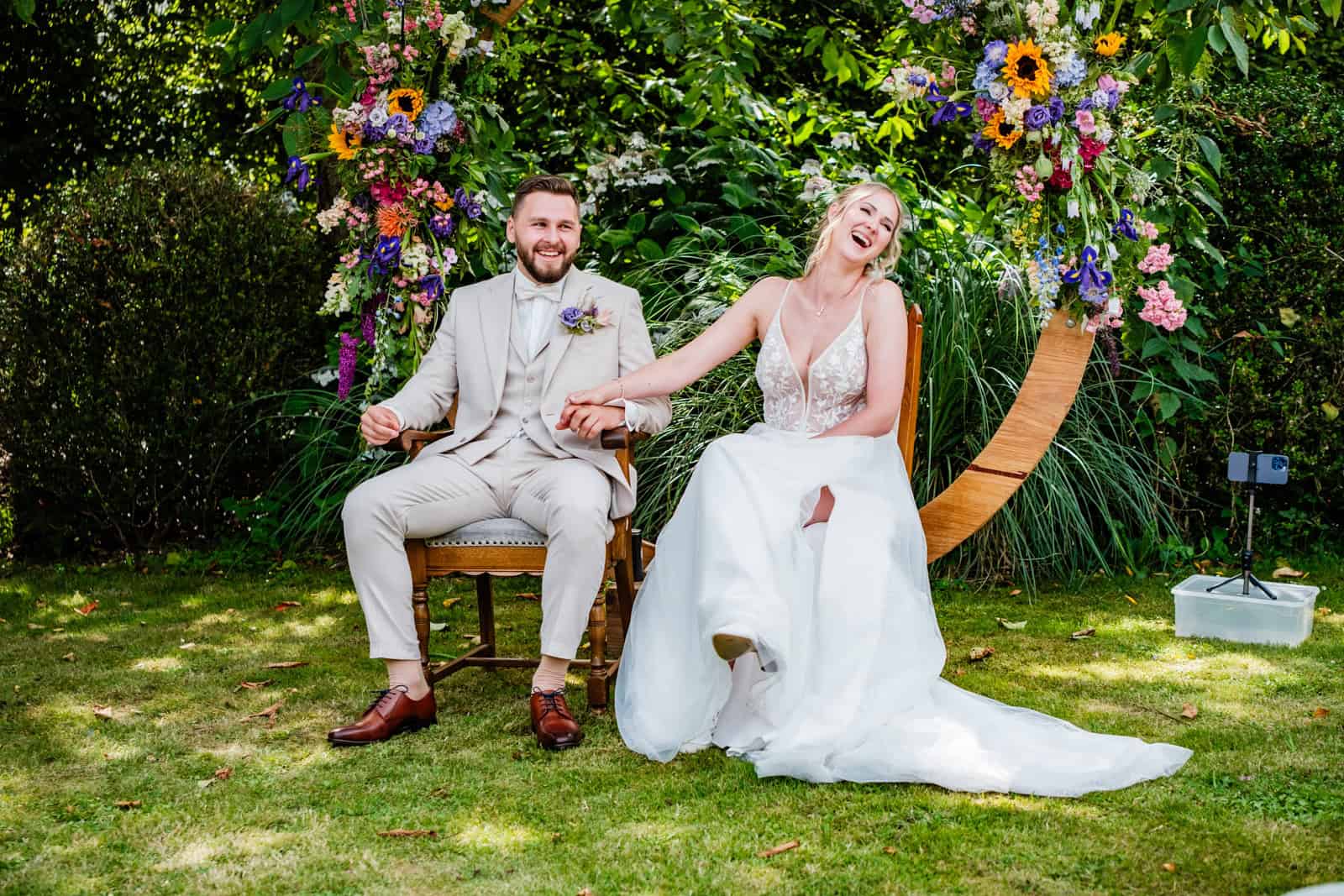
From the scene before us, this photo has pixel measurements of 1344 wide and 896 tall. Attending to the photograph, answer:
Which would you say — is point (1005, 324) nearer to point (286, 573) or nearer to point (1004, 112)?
point (1004, 112)

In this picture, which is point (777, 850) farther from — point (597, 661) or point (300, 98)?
point (300, 98)

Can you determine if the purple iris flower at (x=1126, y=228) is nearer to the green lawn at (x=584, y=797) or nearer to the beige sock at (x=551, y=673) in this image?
the green lawn at (x=584, y=797)

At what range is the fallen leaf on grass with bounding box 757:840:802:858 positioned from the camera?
2344 mm

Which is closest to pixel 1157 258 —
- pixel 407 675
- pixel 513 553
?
pixel 513 553

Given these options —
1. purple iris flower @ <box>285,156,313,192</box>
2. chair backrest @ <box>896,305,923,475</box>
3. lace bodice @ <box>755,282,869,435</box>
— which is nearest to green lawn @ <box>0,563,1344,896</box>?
chair backrest @ <box>896,305,923,475</box>

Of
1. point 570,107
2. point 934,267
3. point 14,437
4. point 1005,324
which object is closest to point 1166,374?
point 1005,324

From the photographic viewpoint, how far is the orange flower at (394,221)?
12.7 ft

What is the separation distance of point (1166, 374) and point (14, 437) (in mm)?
Answer: 5194

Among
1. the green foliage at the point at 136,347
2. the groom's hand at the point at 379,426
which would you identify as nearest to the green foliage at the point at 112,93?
the green foliage at the point at 136,347

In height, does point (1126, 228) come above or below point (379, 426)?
above

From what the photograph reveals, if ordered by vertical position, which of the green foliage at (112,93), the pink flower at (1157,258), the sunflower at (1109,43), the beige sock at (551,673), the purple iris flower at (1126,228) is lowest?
the beige sock at (551,673)

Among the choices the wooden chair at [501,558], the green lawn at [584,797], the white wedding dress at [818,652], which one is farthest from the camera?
the wooden chair at [501,558]

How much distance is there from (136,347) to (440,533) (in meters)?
2.92

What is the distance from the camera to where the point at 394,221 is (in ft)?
12.7
